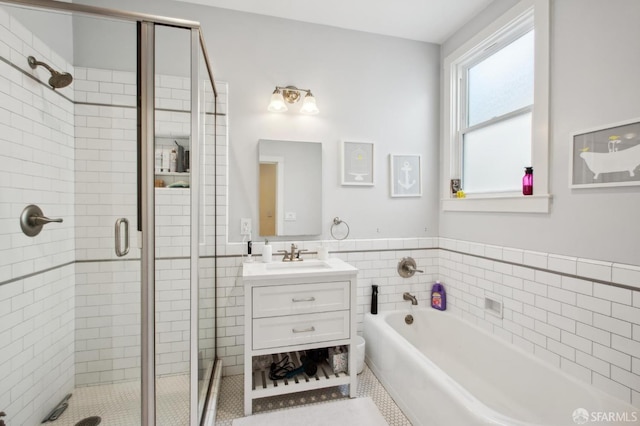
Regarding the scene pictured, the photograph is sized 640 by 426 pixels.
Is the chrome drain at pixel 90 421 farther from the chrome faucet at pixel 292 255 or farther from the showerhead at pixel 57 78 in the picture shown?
the showerhead at pixel 57 78

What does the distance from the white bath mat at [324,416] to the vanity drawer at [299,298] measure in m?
0.60

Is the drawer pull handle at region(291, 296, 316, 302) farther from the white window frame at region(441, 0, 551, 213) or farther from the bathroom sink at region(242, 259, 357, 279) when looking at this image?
the white window frame at region(441, 0, 551, 213)

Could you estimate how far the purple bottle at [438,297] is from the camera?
2.51 metres

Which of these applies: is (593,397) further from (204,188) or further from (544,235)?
(204,188)

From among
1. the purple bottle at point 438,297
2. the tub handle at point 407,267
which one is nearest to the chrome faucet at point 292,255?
the tub handle at point 407,267

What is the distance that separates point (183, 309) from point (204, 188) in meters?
0.64

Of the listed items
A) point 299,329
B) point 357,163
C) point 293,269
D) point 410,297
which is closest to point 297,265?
A: point 293,269

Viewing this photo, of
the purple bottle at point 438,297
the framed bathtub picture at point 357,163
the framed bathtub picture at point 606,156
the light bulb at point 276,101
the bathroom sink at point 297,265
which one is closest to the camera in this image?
the framed bathtub picture at point 606,156

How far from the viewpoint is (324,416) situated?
5.77 feet

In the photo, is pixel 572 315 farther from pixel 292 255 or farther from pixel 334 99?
pixel 334 99

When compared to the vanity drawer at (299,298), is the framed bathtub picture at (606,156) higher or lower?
higher

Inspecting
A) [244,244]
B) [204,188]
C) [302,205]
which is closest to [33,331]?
[204,188]

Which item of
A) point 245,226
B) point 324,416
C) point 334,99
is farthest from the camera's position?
point 334,99

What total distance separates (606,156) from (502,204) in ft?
2.05
